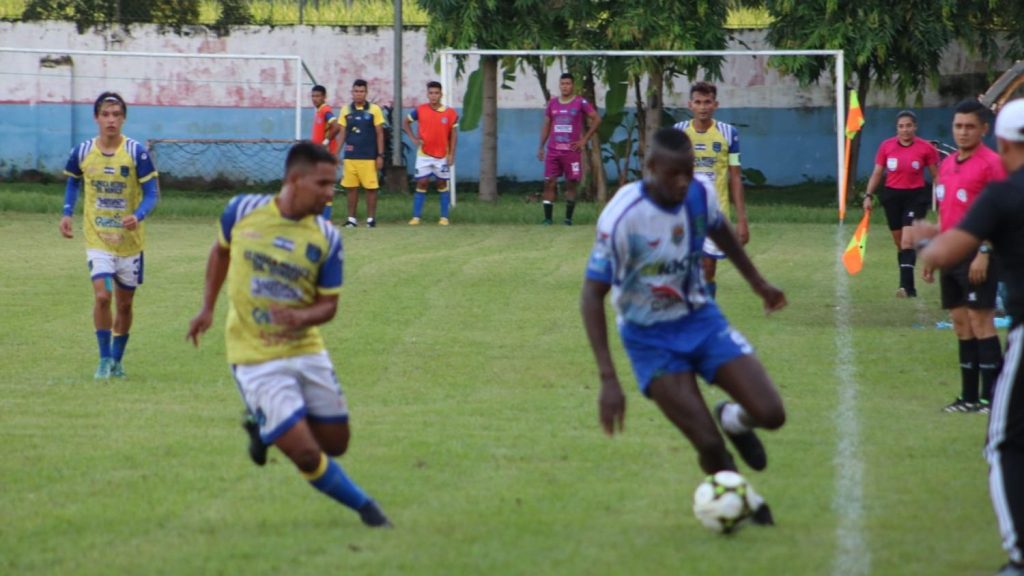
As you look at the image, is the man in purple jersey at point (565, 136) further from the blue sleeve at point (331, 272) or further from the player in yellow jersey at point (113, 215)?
the blue sleeve at point (331, 272)

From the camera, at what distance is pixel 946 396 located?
416 inches

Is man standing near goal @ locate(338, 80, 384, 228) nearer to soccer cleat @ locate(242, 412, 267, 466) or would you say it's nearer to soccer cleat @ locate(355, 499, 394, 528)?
soccer cleat @ locate(242, 412, 267, 466)

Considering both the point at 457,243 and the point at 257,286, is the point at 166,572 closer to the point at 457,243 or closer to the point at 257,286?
the point at 257,286

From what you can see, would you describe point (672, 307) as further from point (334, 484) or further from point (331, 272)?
point (334, 484)

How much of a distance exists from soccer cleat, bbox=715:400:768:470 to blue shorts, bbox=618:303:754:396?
45cm

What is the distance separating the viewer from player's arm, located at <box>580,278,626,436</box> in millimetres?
6348

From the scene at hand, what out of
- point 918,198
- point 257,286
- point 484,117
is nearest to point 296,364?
point 257,286

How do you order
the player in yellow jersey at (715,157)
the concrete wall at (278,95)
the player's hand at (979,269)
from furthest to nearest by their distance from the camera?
the concrete wall at (278,95), the player in yellow jersey at (715,157), the player's hand at (979,269)

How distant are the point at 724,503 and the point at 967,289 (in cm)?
417

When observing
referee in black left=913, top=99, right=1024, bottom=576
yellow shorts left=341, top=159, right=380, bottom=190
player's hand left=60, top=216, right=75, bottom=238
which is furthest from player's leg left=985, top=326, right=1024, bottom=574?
yellow shorts left=341, top=159, right=380, bottom=190

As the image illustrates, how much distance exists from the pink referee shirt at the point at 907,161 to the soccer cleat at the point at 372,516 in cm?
1051

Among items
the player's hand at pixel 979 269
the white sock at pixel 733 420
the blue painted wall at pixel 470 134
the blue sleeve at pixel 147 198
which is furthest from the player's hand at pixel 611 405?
the blue painted wall at pixel 470 134

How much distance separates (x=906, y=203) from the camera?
1623cm

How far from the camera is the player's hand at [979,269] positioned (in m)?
9.41
